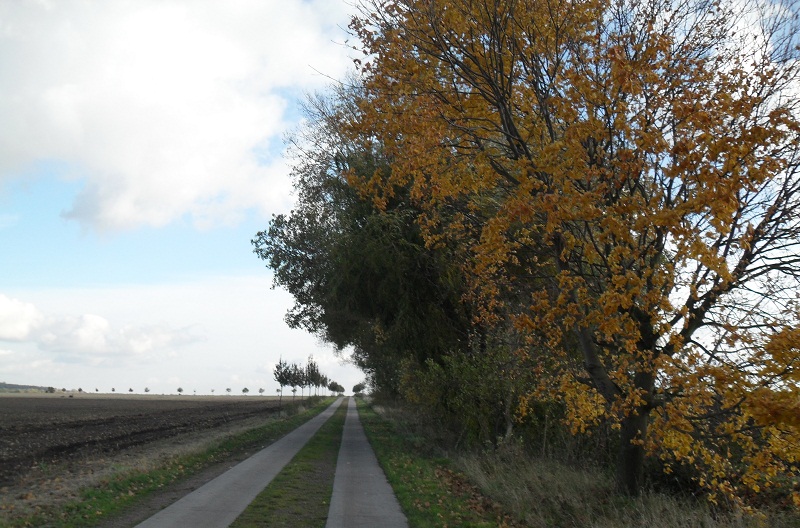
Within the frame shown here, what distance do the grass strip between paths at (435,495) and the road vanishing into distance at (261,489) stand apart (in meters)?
0.27

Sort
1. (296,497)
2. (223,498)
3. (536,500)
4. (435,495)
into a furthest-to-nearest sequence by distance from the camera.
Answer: (435,495), (296,497), (223,498), (536,500)

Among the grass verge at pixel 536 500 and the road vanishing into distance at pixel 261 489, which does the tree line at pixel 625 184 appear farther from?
the road vanishing into distance at pixel 261 489

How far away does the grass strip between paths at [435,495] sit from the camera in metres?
10.5

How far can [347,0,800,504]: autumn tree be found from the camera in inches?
285

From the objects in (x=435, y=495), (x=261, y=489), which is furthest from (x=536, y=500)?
(x=261, y=489)

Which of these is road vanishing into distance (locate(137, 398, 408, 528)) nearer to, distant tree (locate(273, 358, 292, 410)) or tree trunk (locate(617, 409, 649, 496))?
tree trunk (locate(617, 409, 649, 496))

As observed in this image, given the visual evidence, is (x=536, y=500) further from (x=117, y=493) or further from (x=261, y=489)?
(x=117, y=493)

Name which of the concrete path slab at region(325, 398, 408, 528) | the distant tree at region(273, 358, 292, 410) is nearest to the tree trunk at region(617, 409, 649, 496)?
the concrete path slab at region(325, 398, 408, 528)

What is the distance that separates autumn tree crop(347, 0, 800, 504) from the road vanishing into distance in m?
3.60

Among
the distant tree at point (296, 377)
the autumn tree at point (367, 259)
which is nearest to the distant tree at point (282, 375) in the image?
the distant tree at point (296, 377)

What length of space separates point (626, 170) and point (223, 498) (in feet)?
28.8

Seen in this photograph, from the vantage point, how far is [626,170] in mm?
7629

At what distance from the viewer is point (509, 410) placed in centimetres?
1775

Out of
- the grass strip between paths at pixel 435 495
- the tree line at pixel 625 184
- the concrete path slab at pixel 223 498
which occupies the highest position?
the tree line at pixel 625 184
